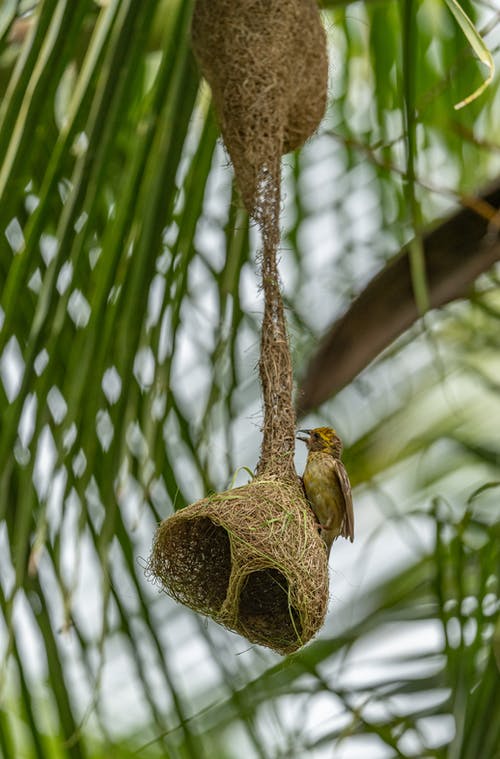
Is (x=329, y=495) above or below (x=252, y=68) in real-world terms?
below

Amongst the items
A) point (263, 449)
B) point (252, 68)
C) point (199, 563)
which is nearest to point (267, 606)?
point (199, 563)

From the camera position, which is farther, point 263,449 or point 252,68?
point 252,68

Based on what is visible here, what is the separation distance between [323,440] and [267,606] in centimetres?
39

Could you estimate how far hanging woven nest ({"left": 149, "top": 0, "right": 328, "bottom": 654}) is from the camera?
70.5 inches

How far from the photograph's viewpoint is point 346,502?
2.02m

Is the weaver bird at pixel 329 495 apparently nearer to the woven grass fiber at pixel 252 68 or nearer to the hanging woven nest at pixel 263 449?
the hanging woven nest at pixel 263 449

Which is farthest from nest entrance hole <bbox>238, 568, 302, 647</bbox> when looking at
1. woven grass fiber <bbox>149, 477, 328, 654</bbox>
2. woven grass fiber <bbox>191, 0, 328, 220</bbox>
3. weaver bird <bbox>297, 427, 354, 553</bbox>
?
woven grass fiber <bbox>191, 0, 328, 220</bbox>

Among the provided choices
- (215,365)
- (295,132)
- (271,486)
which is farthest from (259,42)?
(271,486)

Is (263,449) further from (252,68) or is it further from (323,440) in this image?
(252,68)

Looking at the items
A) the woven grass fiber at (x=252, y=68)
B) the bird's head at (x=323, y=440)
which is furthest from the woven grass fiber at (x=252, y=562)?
the woven grass fiber at (x=252, y=68)

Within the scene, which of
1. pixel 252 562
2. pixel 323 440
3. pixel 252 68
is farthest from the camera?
pixel 323 440

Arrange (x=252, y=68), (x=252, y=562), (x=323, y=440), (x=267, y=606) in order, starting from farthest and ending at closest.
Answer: (x=323, y=440) → (x=252, y=68) → (x=267, y=606) → (x=252, y=562)

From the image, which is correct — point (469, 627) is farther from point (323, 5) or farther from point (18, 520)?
point (323, 5)

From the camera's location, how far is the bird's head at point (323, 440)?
2186mm
